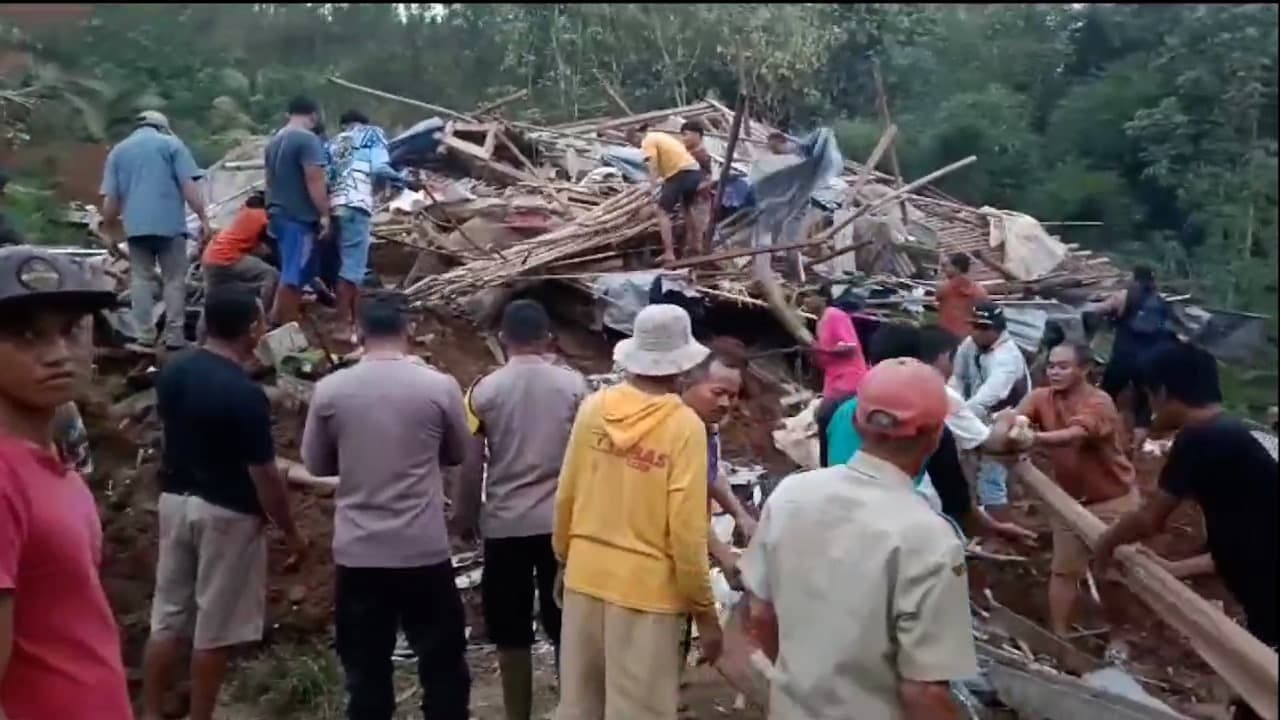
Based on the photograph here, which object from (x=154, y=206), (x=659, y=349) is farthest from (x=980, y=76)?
(x=154, y=206)

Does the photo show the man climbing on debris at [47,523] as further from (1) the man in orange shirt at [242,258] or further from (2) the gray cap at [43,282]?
(1) the man in orange shirt at [242,258]

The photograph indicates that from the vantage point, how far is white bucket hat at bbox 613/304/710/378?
4273 millimetres

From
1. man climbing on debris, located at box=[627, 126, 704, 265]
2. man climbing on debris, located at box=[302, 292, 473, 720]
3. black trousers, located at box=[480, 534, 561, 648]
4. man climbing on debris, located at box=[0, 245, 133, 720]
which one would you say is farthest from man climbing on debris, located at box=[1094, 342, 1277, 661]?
man climbing on debris, located at box=[627, 126, 704, 265]

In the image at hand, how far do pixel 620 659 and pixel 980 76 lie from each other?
2.56 meters

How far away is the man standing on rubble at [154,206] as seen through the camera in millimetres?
8344

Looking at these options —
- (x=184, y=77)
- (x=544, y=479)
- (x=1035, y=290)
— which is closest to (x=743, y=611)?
(x=544, y=479)

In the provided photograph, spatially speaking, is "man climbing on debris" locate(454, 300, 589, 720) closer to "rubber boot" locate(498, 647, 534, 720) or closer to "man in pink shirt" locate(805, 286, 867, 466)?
"rubber boot" locate(498, 647, 534, 720)

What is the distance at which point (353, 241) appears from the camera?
9.05 m

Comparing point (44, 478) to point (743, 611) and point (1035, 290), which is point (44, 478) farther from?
point (1035, 290)

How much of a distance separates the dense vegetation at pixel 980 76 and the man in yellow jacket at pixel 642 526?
4.60 ft

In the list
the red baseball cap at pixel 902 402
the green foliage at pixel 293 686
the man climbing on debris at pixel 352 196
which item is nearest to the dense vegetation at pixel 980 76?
the man climbing on debris at pixel 352 196

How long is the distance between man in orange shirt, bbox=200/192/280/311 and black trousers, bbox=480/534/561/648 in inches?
178

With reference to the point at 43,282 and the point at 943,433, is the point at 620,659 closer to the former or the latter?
the point at 943,433

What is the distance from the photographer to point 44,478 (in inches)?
108
